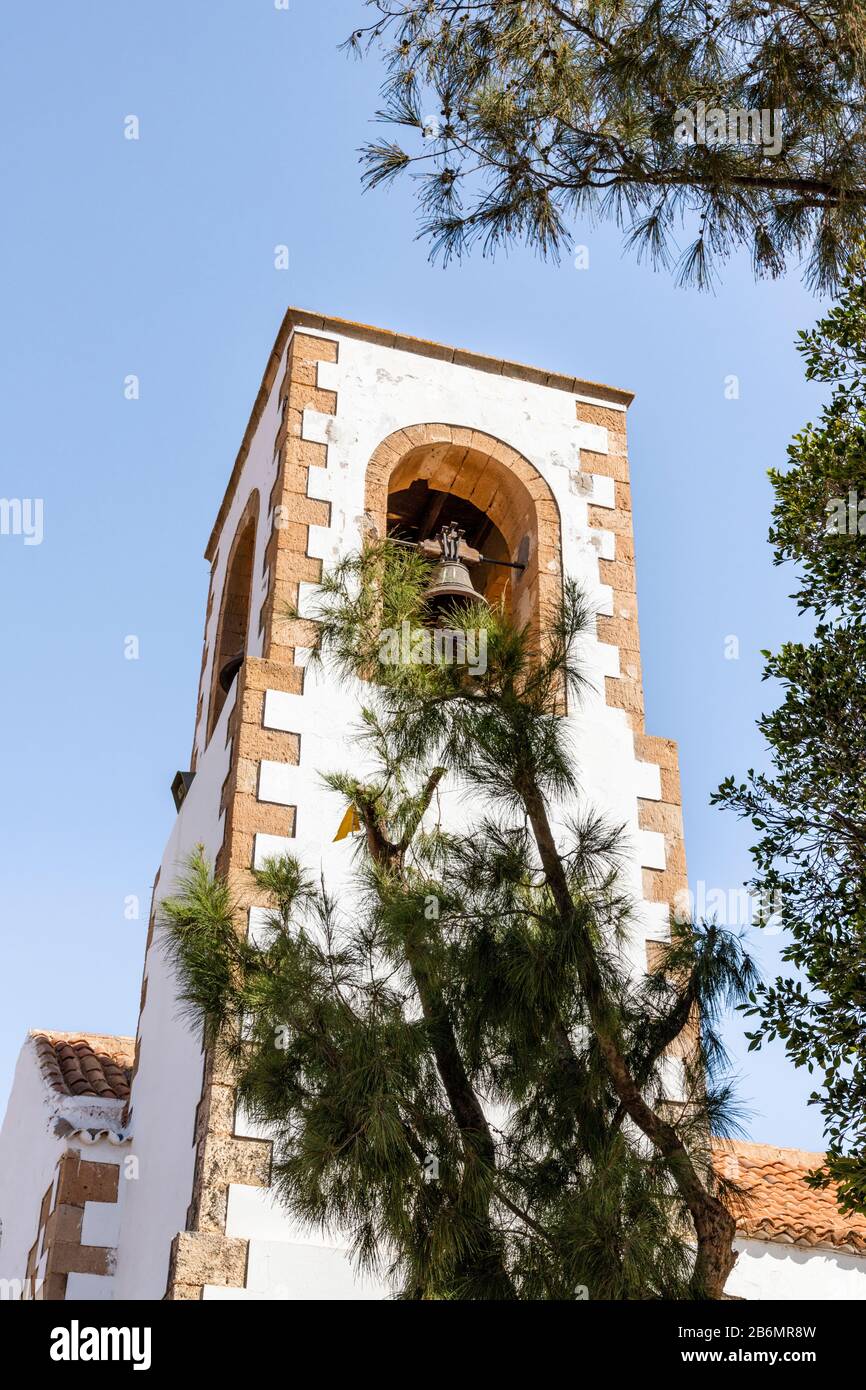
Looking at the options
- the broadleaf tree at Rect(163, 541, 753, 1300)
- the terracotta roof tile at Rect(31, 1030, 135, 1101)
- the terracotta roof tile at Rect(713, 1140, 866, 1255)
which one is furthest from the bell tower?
the broadleaf tree at Rect(163, 541, 753, 1300)

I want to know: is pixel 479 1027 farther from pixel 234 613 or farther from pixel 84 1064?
pixel 234 613

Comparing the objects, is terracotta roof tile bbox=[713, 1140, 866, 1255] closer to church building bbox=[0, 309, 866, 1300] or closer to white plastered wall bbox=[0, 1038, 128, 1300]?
church building bbox=[0, 309, 866, 1300]

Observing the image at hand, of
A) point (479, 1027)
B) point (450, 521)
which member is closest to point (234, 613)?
point (450, 521)

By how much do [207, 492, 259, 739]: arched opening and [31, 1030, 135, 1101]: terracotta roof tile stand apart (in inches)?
87.3

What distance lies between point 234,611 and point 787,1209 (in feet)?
16.7

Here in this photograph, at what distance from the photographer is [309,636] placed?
8.91 metres

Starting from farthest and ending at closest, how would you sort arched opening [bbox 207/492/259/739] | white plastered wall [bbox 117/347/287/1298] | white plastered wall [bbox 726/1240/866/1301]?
arched opening [bbox 207/492/259/739] < white plastered wall [bbox 726/1240/866/1301] < white plastered wall [bbox 117/347/287/1298]

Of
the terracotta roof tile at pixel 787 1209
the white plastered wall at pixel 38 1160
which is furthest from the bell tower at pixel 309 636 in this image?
the terracotta roof tile at pixel 787 1209

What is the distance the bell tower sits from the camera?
7.17 meters

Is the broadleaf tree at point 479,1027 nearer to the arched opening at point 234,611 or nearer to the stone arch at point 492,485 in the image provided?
the stone arch at point 492,485

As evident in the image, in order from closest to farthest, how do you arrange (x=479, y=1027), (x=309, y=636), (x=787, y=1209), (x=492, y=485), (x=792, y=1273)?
1. (x=479, y=1027)
2. (x=792, y=1273)
3. (x=309, y=636)
4. (x=787, y=1209)
5. (x=492, y=485)

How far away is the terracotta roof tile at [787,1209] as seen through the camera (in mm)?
8531

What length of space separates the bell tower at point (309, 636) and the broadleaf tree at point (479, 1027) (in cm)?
190
